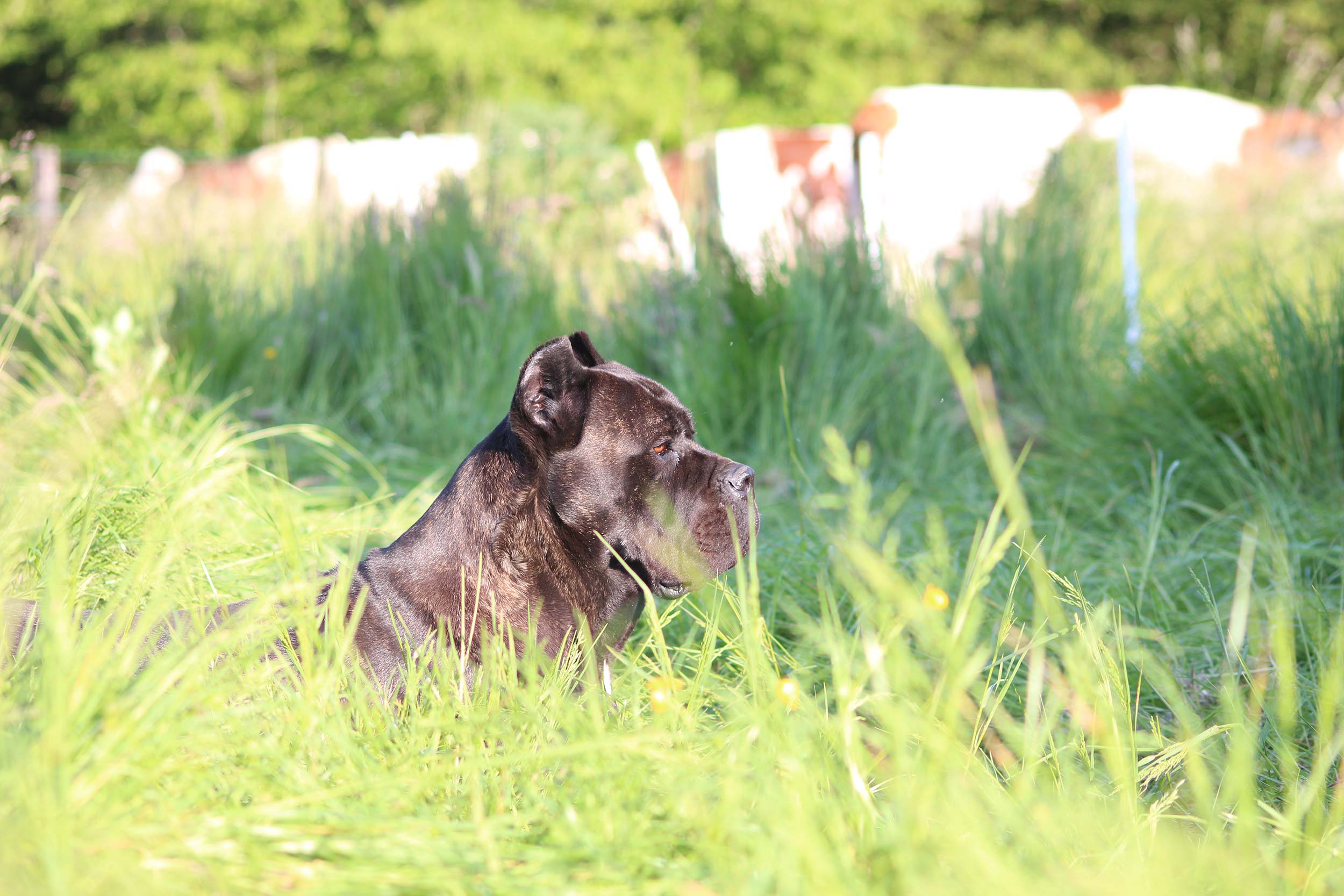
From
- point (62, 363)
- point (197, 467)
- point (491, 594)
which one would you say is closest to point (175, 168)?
point (62, 363)

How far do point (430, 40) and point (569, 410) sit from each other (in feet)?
57.7

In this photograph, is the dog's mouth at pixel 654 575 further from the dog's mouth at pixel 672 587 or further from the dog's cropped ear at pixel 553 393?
the dog's cropped ear at pixel 553 393

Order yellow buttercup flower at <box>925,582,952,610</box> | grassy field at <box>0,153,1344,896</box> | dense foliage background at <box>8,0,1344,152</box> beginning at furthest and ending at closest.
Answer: dense foliage background at <box>8,0,1344,152</box> < yellow buttercup flower at <box>925,582,952,610</box> < grassy field at <box>0,153,1344,896</box>

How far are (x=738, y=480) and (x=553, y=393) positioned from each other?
0.51m

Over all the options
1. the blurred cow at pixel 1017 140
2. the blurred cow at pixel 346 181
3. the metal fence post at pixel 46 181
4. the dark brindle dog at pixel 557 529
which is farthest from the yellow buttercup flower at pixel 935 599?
the metal fence post at pixel 46 181

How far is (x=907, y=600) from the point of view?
1.35 m

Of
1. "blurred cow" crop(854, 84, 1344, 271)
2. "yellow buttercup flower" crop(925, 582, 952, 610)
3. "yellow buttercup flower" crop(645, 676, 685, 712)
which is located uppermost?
"blurred cow" crop(854, 84, 1344, 271)

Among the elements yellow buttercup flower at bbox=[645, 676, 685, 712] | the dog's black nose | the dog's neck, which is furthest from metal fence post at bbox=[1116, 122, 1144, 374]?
yellow buttercup flower at bbox=[645, 676, 685, 712]

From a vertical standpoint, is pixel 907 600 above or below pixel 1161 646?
above

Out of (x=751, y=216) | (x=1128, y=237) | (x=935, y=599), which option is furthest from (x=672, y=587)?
(x=1128, y=237)

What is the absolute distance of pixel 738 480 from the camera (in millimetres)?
2682

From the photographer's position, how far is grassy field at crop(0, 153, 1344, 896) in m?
1.41

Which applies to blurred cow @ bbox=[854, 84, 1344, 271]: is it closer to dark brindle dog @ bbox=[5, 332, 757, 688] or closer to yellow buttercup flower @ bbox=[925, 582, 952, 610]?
dark brindle dog @ bbox=[5, 332, 757, 688]

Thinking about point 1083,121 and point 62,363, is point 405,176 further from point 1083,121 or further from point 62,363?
point 1083,121
